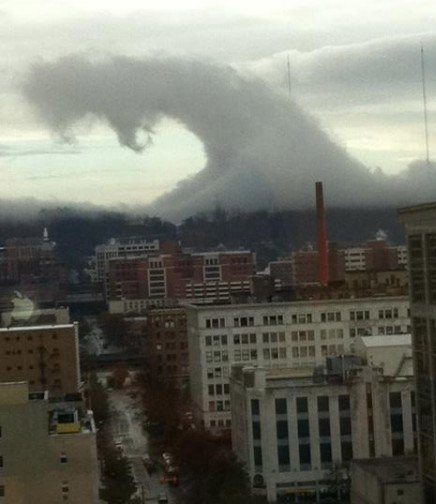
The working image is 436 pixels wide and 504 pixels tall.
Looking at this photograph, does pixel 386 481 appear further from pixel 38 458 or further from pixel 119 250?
pixel 119 250

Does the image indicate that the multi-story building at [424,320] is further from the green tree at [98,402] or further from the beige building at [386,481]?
the green tree at [98,402]

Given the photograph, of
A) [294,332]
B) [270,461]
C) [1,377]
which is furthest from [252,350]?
[270,461]

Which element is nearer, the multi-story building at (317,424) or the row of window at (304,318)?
the multi-story building at (317,424)

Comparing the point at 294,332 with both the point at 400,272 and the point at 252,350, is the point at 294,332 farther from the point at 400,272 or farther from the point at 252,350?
the point at 400,272

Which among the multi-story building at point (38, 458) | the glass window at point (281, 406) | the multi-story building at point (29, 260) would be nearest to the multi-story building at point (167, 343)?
the multi-story building at point (29, 260)

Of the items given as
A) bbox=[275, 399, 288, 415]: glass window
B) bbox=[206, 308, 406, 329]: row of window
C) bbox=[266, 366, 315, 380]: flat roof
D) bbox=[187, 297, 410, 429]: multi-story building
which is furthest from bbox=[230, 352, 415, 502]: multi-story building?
bbox=[206, 308, 406, 329]: row of window
